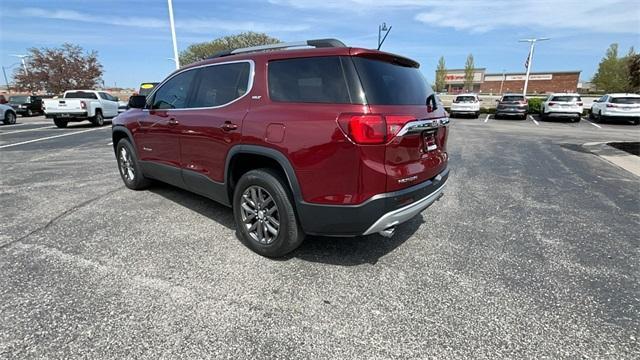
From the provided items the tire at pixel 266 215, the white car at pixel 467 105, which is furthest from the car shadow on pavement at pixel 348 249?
the white car at pixel 467 105

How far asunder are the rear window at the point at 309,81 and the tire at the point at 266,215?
0.70m

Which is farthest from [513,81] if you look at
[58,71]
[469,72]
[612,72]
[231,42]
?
[58,71]

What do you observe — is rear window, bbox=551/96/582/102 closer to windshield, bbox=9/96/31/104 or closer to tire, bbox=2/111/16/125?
tire, bbox=2/111/16/125

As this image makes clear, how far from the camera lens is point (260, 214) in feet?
10.5

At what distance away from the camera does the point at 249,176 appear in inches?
124

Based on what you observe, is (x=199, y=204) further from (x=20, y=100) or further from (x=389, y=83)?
Result: (x=20, y=100)

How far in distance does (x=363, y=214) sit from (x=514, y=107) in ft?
66.3

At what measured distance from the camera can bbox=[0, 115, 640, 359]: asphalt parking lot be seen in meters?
2.15

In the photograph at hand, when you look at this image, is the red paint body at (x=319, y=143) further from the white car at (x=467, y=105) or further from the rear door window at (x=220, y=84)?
the white car at (x=467, y=105)

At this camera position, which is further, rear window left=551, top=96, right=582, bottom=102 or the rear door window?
rear window left=551, top=96, right=582, bottom=102


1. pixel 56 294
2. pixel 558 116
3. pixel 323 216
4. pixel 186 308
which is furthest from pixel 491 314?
pixel 558 116

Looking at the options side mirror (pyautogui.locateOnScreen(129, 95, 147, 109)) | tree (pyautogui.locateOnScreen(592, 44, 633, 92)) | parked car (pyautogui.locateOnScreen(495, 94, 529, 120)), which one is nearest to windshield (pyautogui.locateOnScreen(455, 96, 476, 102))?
parked car (pyautogui.locateOnScreen(495, 94, 529, 120))

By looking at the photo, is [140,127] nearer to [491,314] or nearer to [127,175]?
[127,175]

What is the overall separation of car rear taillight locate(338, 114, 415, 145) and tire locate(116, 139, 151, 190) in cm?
377
